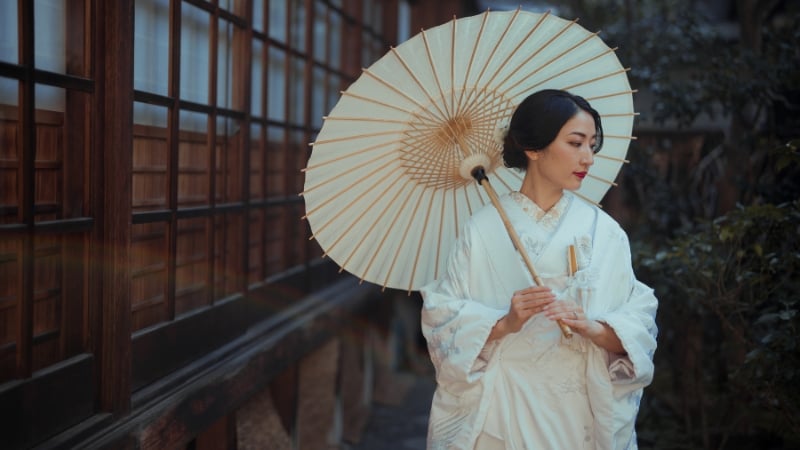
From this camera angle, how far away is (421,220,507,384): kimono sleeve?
242 centimetres

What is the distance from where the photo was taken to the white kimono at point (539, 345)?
2.44m

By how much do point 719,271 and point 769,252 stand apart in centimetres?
21

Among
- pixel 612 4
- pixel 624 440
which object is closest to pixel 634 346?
pixel 624 440

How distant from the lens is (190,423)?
3127mm

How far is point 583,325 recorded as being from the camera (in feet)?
7.55

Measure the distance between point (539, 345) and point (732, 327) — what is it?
1.60m

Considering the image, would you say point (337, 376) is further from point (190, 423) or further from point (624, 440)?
point (624, 440)

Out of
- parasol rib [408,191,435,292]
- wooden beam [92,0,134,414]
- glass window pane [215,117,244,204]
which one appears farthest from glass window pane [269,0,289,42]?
parasol rib [408,191,435,292]

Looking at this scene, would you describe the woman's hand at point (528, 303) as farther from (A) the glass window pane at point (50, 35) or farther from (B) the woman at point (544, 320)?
(A) the glass window pane at point (50, 35)

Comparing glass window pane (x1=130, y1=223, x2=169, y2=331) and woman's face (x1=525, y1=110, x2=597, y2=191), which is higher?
woman's face (x1=525, y1=110, x2=597, y2=191)

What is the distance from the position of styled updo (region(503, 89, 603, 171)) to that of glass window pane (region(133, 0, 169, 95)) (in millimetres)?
1222

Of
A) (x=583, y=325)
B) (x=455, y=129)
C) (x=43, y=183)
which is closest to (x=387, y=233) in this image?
(x=455, y=129)

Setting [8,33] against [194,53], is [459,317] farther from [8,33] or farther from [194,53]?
[194,53]

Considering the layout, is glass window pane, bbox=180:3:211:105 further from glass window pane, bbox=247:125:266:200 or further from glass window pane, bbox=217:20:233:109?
glass window pane, bbox=247:125:266:200
